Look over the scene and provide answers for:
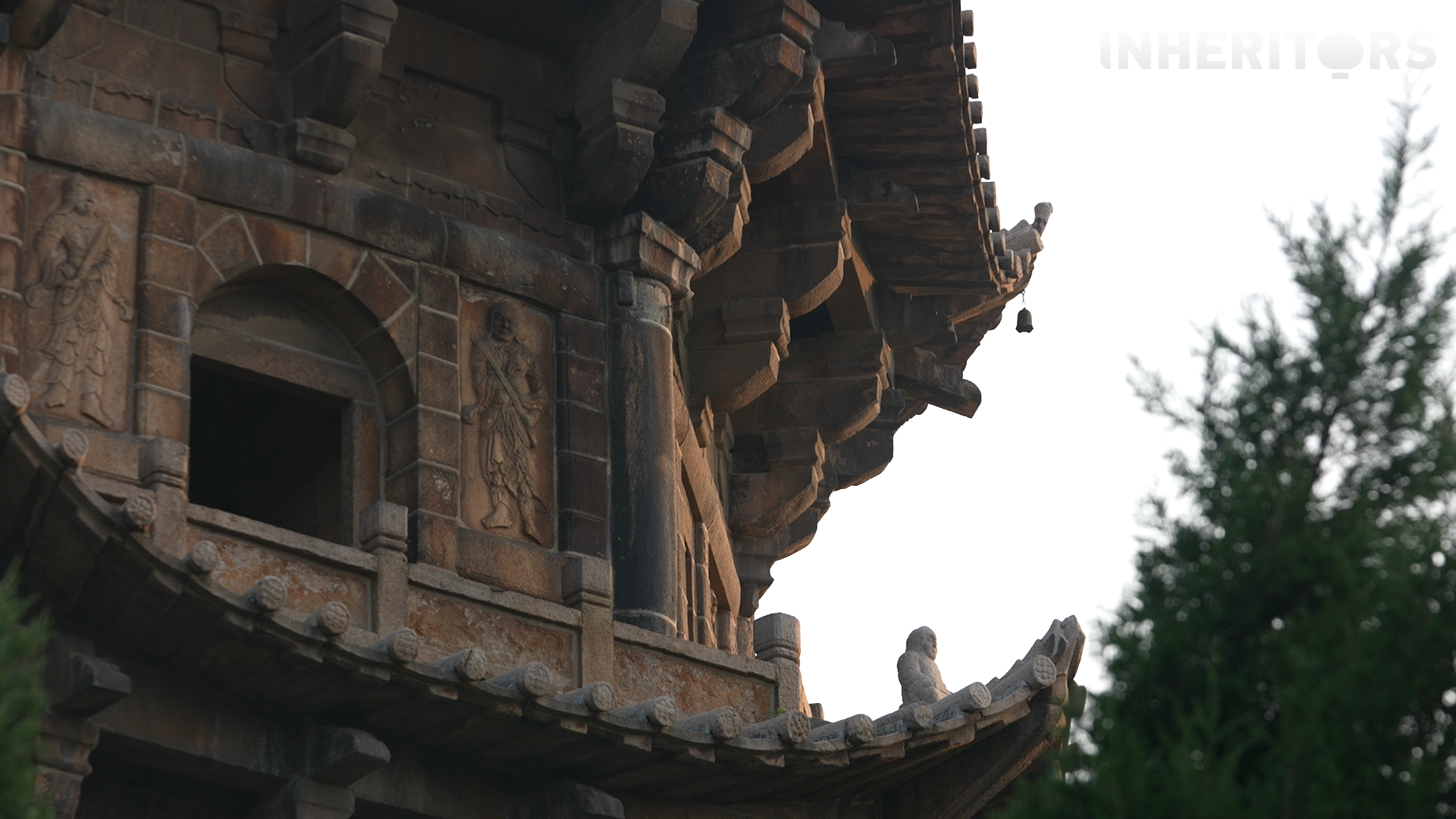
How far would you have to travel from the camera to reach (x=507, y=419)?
14406 mm

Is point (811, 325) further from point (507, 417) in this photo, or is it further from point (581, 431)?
point (507, 417)

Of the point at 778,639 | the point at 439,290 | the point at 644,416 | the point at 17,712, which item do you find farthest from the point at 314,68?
→ the point at 17,712

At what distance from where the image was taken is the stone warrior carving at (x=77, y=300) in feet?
41.7

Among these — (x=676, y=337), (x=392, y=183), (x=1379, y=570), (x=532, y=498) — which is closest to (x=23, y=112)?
(x=392, y=183)

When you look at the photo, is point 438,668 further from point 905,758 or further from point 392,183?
point 392,183

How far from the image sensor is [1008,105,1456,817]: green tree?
752 centimetres

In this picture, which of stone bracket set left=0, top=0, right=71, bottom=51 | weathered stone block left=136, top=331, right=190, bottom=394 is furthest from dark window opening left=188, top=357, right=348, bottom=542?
stone bracket set left=0, top=0, right=71, bottom=51

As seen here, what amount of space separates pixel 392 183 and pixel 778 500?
624 cm

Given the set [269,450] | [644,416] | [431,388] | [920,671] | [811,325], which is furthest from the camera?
[811,325]

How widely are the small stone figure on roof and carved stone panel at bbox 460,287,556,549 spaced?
2.81 metres

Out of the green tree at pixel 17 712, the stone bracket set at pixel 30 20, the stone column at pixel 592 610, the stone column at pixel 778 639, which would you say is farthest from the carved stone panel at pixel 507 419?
the green tree at pixel 17 712

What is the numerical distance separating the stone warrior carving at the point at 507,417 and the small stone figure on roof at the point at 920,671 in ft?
9.48

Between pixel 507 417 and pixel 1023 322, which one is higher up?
pixel 1023 322

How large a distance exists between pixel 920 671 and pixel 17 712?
8.93m
